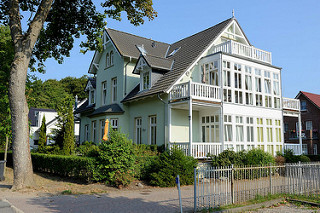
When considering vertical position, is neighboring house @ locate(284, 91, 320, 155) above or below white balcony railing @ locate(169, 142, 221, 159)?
above

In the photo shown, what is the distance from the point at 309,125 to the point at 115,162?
117 ft

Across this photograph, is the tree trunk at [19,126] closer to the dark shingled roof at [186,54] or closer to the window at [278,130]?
the dark shingled roof at [186,54]

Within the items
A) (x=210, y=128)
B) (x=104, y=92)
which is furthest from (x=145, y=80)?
(x=104, y=92)

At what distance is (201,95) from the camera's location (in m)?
16.8

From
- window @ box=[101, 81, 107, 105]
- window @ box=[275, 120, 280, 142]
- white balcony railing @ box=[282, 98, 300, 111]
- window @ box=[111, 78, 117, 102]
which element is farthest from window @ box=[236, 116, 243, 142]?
window @ box=[101, 81, 107, 105]

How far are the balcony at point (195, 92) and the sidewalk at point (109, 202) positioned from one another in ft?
21.1

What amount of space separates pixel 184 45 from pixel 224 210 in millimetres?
16856

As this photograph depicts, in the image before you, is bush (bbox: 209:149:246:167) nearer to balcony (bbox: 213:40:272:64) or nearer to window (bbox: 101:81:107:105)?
balcony (bbox: 213:40:272:64)

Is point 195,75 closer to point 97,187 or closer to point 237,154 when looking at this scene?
point 237,154

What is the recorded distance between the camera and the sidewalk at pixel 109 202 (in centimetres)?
827

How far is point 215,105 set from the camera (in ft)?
56.2

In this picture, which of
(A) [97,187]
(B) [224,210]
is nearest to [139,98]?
(A) [97,187]

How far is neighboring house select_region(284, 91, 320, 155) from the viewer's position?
37281 mm

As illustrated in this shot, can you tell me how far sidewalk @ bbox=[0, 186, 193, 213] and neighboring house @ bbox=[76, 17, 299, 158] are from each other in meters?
5.52
